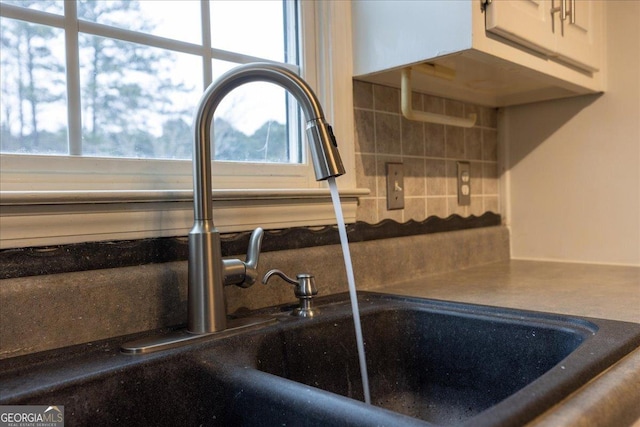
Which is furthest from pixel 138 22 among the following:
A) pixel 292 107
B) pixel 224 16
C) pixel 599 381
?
pixel 599 381

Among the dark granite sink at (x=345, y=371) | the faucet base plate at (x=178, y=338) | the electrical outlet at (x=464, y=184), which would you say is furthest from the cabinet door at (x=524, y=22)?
the faucet base plate at (x=178, y=338)

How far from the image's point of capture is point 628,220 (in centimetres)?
141

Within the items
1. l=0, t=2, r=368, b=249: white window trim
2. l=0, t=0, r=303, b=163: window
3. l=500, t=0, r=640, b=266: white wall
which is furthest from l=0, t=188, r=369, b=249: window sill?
l=500, t=0, r=640, b=266: white wall

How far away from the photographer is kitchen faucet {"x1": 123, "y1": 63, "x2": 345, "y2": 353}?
2.34 ft

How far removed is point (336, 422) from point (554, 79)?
3.48 ft

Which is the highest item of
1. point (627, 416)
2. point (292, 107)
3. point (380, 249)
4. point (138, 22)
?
point (138, 22)

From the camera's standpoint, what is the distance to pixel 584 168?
1.48 meters

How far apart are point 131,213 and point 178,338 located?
20cm

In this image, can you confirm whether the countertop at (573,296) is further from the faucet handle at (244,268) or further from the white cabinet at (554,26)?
the white cabinet at (554,26)

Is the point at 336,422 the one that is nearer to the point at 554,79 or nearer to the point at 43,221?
the point at 43,221

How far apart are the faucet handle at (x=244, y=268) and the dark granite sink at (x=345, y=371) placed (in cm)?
8

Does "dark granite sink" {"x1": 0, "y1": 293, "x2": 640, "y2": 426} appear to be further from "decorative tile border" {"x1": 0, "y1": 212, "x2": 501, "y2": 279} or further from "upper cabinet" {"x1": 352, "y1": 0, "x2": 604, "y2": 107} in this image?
"upper cabinet" {"x1": 352, "y1": 0, "x2": 604, "y2": 107}

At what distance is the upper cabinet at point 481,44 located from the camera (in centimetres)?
96

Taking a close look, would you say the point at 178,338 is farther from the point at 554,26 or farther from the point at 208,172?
the point at 554,26
